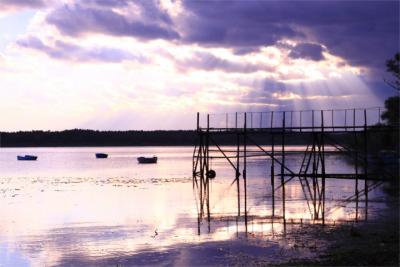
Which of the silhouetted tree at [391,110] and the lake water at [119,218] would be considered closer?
the lake water at [119,218]

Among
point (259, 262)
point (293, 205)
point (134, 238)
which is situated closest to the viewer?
point (259, 262)

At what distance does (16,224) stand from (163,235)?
8.52 metres

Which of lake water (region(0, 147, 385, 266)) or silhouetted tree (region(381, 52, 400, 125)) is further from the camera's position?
silhouetted tree (region(381, 52, 400, 125))

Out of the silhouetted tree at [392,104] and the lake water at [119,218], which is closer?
the lake water at [119,218]

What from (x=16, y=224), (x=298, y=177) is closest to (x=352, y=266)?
(x=16, y=224)

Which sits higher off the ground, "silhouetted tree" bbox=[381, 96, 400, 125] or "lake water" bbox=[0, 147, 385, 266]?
"silhouetted tree" bbox=[381, 96, 400, 125]

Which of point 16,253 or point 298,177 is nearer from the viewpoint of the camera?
point 16,253

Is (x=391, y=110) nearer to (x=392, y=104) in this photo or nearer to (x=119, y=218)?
(x=392, y=104)

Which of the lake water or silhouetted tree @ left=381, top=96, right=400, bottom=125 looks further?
silhouetted tree @ left=381, top=96, right=400, bottom=125

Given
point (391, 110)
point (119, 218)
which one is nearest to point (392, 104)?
point (391, 110)

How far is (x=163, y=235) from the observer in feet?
81.5

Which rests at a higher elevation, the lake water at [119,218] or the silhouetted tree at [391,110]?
the silhouetted tree at [391,110]

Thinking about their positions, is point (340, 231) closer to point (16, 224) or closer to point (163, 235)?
point (163, 235)

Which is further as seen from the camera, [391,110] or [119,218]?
[391,110]
